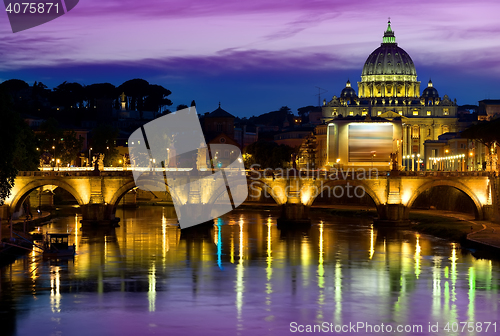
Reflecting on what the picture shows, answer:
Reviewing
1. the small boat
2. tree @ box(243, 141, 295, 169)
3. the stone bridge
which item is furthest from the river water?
tree @ box(243, 141, 295, 169)

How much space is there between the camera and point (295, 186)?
6969 centimetres

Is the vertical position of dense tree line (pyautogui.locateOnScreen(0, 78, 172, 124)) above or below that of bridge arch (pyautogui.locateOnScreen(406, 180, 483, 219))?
above

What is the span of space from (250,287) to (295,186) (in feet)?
98.4

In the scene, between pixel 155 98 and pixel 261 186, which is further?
pixel 155 98

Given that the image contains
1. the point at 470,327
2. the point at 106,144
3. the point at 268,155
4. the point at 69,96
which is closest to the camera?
the point at 470,327

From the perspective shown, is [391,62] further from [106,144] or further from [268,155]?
[106,144]

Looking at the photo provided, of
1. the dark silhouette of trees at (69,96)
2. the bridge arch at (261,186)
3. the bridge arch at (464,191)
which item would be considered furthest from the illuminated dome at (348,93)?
the bridge arch at (464,191)

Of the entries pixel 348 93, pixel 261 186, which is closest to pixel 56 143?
pixel 261 186

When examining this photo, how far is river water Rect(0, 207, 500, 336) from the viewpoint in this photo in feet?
107

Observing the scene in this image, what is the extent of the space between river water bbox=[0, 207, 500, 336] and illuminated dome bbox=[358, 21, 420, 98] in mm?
139048

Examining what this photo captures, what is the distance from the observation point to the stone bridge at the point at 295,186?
67.8m

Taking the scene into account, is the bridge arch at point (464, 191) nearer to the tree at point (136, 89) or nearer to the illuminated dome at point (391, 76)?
the tree at point (136, 89)

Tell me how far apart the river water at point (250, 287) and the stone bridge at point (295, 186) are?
7.81 m

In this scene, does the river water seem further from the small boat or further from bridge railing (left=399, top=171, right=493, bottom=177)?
bridge railing (left=399, top=171, right=493, bottom=177)
